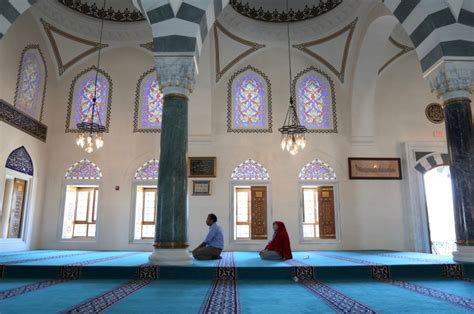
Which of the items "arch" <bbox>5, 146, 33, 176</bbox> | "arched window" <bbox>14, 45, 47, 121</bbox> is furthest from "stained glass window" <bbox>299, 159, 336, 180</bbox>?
"arched window" <bbox>14, 45, 47, 121</bbox>

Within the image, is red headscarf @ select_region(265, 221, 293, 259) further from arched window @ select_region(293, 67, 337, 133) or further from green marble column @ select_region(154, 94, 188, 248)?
arched window @ select_region(293, 67, 337, 133)

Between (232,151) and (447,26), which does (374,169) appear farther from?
(447,26)

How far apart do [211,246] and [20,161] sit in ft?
13.5

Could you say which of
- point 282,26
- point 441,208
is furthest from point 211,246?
point 441,208

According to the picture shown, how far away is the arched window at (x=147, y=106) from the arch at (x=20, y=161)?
2.03 meters

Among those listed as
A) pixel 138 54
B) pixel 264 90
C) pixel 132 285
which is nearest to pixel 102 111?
pixel 138 54

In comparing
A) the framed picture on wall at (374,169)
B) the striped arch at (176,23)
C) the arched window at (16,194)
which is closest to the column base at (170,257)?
the striped arch at (176,23)

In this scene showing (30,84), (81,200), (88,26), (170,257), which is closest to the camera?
(170,257)

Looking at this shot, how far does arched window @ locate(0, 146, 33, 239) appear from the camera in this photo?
6231 millimetres

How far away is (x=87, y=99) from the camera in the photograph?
7785 millimetres

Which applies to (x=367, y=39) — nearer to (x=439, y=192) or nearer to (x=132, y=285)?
(x=439, y=192)

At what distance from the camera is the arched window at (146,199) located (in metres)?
7.33

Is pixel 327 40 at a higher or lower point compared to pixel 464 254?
higher

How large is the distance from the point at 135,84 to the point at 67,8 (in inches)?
73.7
